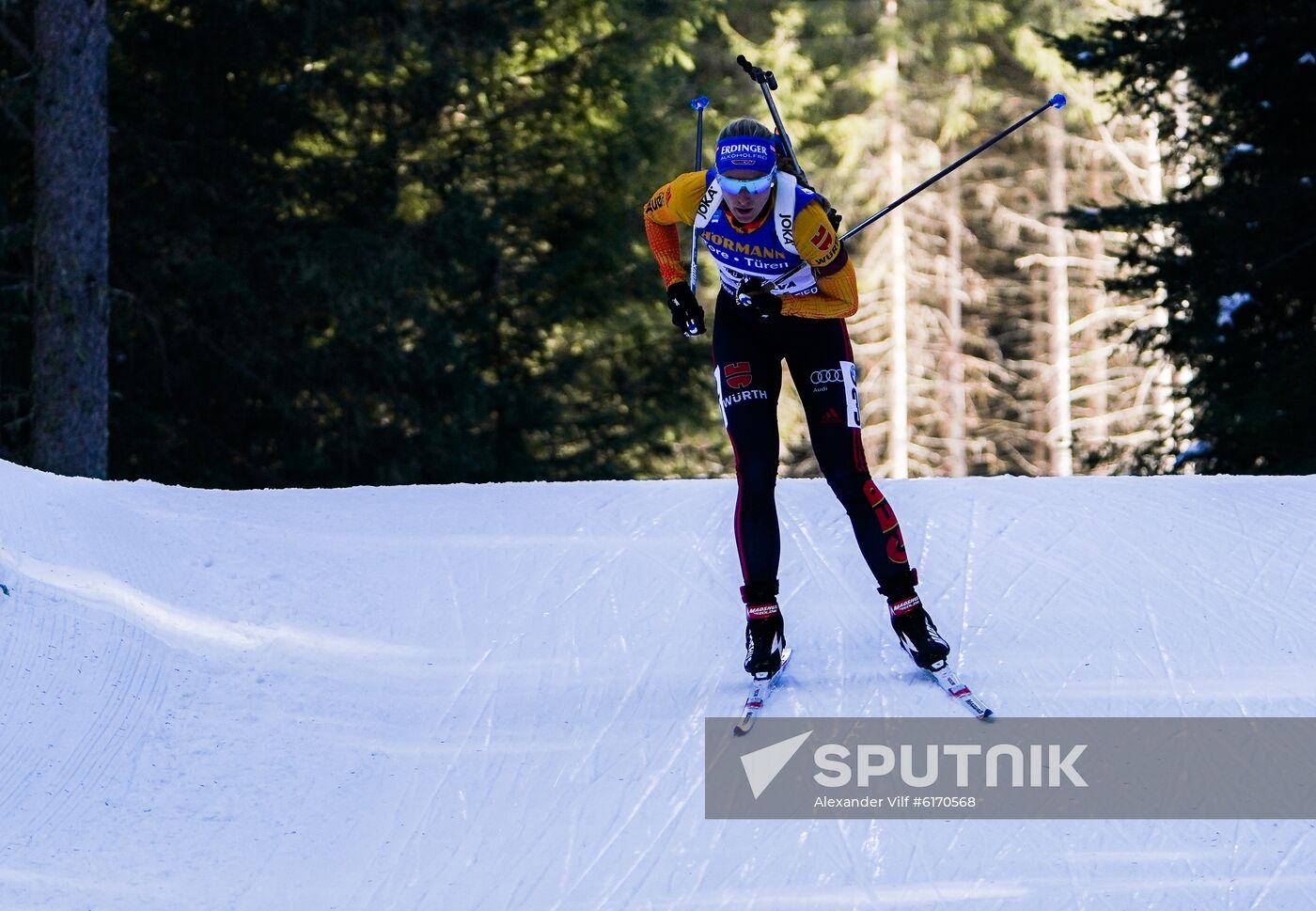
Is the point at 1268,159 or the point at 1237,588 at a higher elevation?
the point at 1268,159

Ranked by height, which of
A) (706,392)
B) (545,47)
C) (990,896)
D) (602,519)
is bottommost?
(990,896)

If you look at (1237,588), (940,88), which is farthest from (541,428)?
(940,88)

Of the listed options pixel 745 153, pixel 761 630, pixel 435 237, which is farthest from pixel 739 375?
pixel 435 237

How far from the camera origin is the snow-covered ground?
14.4 feet

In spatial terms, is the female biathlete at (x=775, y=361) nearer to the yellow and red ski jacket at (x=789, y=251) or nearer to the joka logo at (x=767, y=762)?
the yellow and red ski jacket at (x=789, y=251)

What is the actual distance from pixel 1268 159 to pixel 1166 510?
534 cm

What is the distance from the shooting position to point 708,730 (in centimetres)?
522

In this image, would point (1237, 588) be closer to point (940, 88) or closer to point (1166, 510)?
point (1166, 510)

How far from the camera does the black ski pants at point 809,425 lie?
536 cm

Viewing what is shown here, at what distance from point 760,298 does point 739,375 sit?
0.28 m

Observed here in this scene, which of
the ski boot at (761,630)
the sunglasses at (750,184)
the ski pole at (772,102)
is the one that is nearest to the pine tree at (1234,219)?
the ski pole at (772,102)

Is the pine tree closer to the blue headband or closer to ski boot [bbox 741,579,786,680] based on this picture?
ski boot [bbox 741,579,786,680]

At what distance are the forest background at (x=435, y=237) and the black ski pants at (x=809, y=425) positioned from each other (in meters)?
6.22

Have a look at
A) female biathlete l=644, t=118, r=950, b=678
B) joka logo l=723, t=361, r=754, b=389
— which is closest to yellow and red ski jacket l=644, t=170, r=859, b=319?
female biathlete l=644, t=118, r=950, b=678
